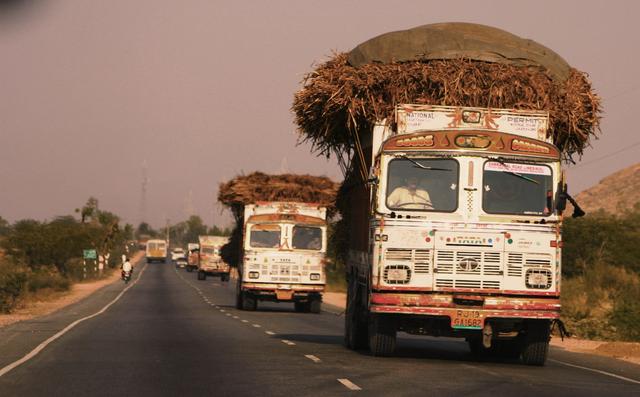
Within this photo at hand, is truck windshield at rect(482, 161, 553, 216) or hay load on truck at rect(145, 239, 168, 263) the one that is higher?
hay load on truck at rect(145, 239, 168, 263)

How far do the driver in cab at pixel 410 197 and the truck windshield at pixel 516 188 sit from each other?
34.2 inches

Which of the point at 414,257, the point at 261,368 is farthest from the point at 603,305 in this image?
the point at 261,368

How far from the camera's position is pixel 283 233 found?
36.0m

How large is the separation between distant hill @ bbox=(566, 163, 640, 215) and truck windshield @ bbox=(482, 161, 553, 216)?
327ft

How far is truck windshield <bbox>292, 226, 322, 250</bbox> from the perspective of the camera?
36.1 m

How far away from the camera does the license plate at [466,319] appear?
16312mm

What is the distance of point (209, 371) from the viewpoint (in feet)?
48.9

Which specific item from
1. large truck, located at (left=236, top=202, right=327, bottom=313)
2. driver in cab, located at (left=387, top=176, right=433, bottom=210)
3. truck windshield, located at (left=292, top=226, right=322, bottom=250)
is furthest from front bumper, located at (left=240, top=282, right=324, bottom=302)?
driver in cab, located at (left=387, top=176, right=433, bottom=210)

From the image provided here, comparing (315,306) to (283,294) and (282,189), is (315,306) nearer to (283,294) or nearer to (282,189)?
(283,294)

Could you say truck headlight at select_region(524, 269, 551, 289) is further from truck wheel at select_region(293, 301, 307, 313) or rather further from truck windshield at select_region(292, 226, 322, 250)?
truck wheel at select_region(293, 301, 307, 313)

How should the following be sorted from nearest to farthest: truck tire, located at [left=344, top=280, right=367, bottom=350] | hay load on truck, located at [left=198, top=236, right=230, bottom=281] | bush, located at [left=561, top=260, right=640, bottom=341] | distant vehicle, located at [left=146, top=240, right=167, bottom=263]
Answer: truck tire, located at [left=344, top=280, right=367, bottom=350] → bush, located at [left=561, top=260, right=640, bottom=341] → hay load on truck, located at [left=198, top=236, right=230, bottom=281] → distant vehicle, located at [left=146, top=240, right=167, bottom=263]

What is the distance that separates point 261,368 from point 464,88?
5.65 m

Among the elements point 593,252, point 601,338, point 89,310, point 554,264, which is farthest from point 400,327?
point 593,252

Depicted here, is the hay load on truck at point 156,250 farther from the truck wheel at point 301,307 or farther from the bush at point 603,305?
the truck wheel at point 301,307
